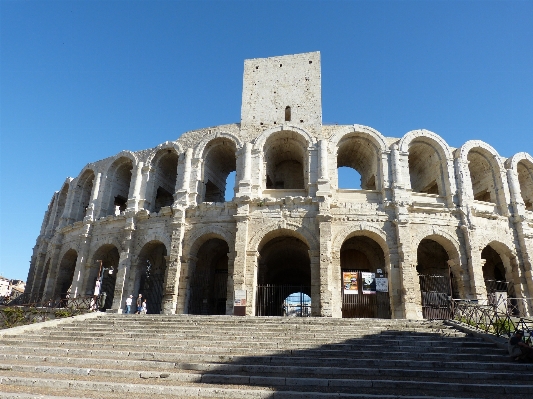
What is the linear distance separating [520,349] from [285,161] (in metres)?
15.7

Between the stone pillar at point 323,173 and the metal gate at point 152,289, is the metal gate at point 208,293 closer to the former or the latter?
the metal gate at point 152,289

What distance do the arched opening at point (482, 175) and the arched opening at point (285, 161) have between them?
8.95 m

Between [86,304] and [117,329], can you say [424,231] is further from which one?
[86,304]

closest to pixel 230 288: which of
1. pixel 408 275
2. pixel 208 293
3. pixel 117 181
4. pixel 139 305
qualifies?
pixel 208 293

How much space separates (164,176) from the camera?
21.4 m

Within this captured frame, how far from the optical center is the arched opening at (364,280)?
51.5 ft

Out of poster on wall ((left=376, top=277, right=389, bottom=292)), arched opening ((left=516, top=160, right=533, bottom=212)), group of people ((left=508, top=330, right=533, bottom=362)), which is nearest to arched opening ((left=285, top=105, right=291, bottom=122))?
poster on wall ((left=376, top=277, right=389, bottom=292))

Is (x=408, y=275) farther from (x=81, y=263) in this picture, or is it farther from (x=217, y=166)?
(x=81, y=263)

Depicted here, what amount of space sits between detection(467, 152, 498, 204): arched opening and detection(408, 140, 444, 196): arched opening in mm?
2029

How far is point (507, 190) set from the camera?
59.0 feet

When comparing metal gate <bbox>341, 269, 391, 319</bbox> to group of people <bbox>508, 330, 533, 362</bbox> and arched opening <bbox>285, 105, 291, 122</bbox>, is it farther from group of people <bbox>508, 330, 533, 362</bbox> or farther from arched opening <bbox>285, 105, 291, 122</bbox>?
arched opening <bbox>285, 105, 291, 122</bbox>

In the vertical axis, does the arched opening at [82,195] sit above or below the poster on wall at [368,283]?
above

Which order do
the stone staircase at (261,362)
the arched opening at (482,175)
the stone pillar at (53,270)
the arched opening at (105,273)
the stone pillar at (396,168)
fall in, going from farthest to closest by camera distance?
the stone pillar at (53,270), the arched opening at (105,273), the arched opening at (482,175), the stone pillar at (396,168), the stone staircase at (261,362)

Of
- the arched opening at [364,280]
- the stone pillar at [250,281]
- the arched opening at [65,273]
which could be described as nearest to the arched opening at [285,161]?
the stone pillar at [250,281]
